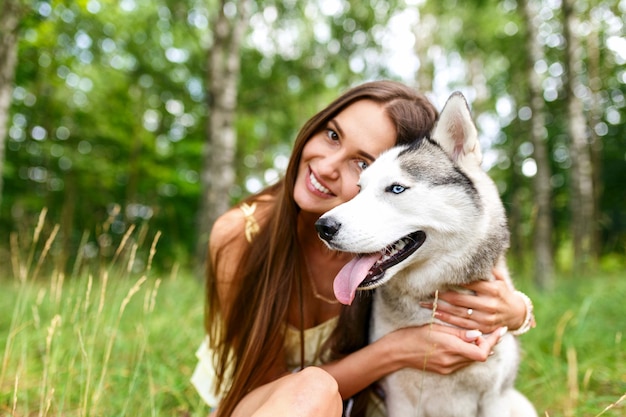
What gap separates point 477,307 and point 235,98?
19.0 ft

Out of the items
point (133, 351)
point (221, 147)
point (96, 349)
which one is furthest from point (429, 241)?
point (221, 147)

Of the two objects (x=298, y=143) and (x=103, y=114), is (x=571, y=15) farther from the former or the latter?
(x=103, y=114)

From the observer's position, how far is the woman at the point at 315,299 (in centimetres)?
186

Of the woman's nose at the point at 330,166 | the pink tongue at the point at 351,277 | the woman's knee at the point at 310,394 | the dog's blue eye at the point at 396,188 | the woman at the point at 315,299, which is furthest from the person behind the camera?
the woman's nose at the point at 330,166

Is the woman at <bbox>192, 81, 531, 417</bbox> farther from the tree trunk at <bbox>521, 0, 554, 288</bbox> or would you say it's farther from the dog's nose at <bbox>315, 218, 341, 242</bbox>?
the tree trunk at <bbox>521, 0, 554, 288</bbox>

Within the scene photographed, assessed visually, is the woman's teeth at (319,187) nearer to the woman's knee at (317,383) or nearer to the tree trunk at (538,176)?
the woman's knee at (317,383)

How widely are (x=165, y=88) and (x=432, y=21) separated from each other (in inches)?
347

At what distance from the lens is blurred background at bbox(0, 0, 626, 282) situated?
22.3ft

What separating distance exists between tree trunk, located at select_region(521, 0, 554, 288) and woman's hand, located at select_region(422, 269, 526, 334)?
4.83 metres

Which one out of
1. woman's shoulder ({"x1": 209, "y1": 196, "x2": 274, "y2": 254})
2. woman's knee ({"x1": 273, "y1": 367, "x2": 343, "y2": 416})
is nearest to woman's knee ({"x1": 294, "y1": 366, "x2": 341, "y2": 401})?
woman's knee ({"x1": 273, "y1": 367, "x2": 343, "y2": 416})

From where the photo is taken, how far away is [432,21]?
14430 mm

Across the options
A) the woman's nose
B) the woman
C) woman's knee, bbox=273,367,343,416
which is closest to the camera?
woman's knee, bbox=273,367,343,416

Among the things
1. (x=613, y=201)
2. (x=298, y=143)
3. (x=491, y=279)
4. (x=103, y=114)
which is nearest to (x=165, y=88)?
(x=103, y=114)

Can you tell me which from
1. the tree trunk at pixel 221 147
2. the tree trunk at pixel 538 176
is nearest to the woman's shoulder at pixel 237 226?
the tree trunk at pixel 221 147
